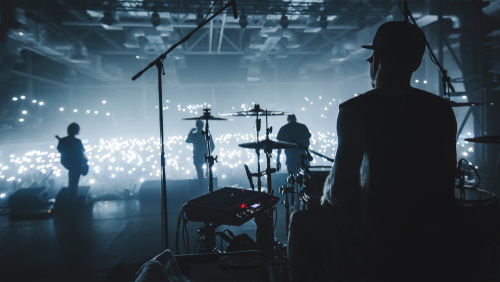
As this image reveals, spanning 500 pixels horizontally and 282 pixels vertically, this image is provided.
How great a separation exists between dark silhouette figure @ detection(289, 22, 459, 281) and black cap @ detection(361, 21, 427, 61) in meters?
0.16

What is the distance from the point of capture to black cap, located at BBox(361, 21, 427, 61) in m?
0.91

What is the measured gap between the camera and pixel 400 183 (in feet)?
2.84

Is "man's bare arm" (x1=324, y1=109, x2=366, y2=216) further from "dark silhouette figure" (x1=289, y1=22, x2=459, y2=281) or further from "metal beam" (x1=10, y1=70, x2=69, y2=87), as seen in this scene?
"metal beam" (x1=10, y1=70, x2=69, y2=87)

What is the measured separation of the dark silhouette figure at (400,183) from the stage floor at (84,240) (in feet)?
9.73

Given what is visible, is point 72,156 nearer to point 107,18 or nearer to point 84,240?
point 84,240

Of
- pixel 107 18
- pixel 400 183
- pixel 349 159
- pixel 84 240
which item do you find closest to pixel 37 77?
pixel 107 18

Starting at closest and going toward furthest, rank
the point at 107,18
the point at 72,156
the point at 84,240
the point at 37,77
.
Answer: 1. the point at 84,240
2. the point at 72,156
3. the point at 107,18
4. the point at 37,77

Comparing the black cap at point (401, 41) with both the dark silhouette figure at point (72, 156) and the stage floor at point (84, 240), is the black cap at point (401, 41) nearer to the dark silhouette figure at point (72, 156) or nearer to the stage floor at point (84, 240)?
the stage floor at point (84, 240)

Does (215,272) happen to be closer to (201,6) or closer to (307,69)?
(201,6)

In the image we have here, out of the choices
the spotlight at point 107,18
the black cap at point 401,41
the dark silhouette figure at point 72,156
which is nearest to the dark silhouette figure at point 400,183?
the black cap at point 401,41

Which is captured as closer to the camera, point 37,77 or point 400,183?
point 400,183

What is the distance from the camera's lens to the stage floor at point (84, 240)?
311 cm

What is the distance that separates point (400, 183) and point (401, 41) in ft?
1.72

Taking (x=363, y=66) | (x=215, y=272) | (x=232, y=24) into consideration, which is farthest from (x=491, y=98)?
(x=215, y=272)
